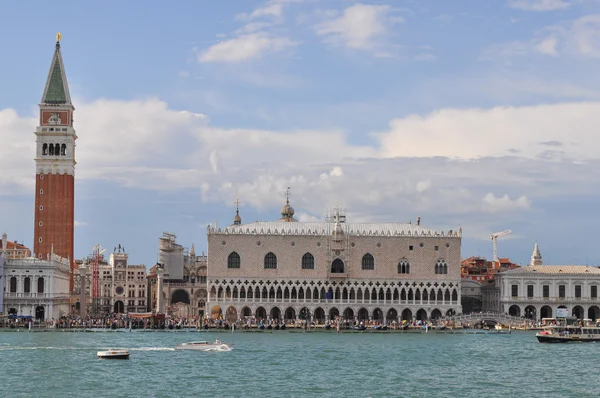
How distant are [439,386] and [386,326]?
1657 inches

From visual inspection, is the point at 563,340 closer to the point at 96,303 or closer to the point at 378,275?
the point at 378,275

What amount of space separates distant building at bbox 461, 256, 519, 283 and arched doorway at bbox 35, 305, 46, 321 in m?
46.0

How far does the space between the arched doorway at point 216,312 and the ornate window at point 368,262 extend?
12.7 meters

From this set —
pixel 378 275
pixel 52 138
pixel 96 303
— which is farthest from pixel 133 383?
pixel 96 303

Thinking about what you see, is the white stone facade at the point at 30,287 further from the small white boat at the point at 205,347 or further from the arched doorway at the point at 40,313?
the small white boat at the point at 205,347

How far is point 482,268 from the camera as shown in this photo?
12712 centimetres

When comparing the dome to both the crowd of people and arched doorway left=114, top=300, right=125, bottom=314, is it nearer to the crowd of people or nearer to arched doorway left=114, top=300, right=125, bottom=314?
the crowd of people

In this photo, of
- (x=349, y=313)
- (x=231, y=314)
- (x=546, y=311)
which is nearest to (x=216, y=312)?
(x=231, y=314)

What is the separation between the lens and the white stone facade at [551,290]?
3996 inches

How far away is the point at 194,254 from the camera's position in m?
142

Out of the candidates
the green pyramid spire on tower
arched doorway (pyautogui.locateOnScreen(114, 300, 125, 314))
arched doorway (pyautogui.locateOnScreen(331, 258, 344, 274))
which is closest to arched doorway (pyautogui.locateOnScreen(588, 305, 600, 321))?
arched doorway (pyautogui.locateOnScreen(331, 258, 344, 274))

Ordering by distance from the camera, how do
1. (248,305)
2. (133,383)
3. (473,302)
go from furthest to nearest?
(473,302) < (248,305) < (133,383)

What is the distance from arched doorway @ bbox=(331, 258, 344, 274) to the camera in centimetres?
9931

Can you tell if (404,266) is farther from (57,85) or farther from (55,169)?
(57,85)
